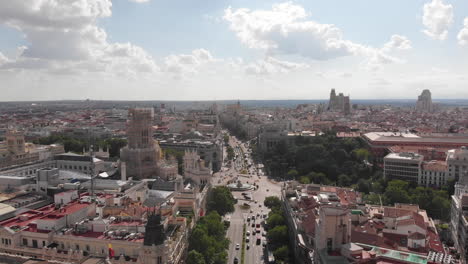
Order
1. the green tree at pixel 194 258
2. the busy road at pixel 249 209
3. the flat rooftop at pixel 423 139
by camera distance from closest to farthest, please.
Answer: the green tree at pixel 194 258 < the busy road at pixel 249 209 < the flat rooftop at pixel 423 139

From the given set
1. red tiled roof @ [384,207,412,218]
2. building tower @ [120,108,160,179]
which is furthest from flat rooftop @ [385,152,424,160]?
building tower @ [120,108,160,179]

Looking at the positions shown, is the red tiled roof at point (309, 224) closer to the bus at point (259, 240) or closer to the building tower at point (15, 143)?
the bus at point (259, 240)

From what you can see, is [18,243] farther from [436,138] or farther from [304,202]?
[436,138]

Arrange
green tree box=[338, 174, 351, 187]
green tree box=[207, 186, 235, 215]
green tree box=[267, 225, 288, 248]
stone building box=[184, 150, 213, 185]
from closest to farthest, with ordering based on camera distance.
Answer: green tree box=[267, 225, 288, 248] < green tree box=[207, 186, 235, 215] < stone building box=[184, 150, 213, 185] < green tree box=[338, 174, 351, 187]

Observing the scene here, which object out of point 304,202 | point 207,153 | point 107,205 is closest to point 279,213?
point 304,202

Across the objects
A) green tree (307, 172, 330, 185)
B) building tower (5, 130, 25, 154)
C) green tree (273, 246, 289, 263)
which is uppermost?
building tower (5, 130, 25, 154)

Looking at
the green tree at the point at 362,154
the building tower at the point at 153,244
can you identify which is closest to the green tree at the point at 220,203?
the building tower at the point at 153,244

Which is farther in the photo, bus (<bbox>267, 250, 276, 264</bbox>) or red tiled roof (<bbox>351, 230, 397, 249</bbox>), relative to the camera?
bus (<bbox>267, 250, 276, 264</bbox>)

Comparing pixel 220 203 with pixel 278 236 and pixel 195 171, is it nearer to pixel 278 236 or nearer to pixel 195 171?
pixel 195 171

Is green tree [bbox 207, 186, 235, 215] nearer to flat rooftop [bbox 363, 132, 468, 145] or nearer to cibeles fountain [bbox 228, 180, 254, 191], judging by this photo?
cibeles fountain [bbox 228, 180, 254, 191]
